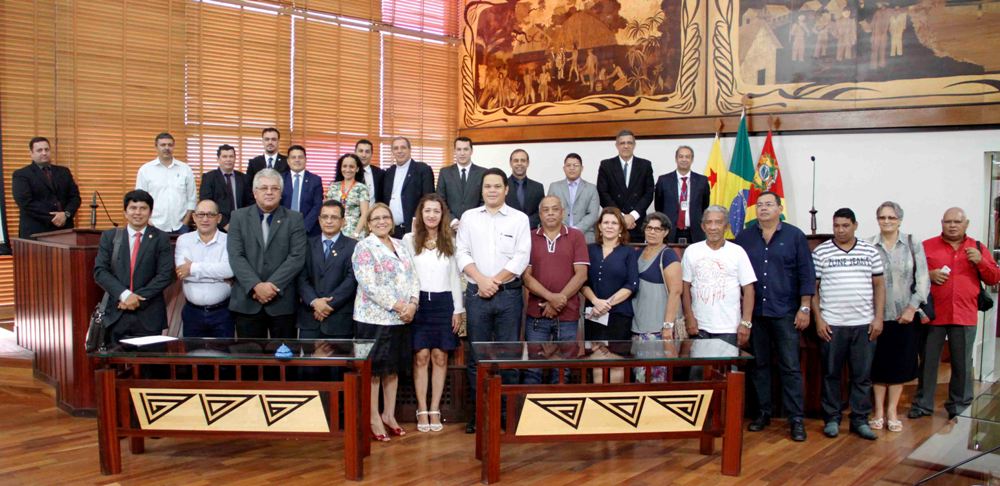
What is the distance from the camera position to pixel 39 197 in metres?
6.67

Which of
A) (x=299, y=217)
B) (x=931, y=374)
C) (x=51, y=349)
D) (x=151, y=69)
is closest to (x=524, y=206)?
(x=299, y=217)

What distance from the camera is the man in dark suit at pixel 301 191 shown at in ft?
20.1

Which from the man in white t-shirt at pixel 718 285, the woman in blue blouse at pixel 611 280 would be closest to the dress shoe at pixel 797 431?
the man in white t-shirt at pixel 718 285

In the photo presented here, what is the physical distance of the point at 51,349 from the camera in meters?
5.52

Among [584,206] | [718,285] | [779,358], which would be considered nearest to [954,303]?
[779,358]

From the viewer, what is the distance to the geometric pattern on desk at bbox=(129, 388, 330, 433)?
13.0 feet

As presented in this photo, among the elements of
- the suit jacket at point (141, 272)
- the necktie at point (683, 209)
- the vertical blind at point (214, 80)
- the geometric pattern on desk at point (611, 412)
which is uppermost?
the vertical blind at point (214, 80)

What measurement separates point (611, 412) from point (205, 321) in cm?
256

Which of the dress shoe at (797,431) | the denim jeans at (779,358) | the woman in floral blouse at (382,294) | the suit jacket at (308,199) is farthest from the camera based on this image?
the suit jacket at (308,199)

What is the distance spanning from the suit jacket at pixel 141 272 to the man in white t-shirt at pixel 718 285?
3238 millimetres

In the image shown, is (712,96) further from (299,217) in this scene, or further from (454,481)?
(454,481)

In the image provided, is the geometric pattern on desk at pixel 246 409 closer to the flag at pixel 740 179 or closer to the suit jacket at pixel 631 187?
the suit jacket at pixel 631 187

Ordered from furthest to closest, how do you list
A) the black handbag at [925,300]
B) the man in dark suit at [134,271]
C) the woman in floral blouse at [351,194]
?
the woman in floral blouse at [351,194], the black handbag at [925,300], the man in dark suit at [134,271]

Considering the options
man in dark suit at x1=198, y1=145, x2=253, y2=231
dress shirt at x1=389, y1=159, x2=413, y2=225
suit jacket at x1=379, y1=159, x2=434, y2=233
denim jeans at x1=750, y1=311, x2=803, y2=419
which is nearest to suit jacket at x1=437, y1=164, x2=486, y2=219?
suit jacket at x1=379, y1=159, x2=434, y2=233
